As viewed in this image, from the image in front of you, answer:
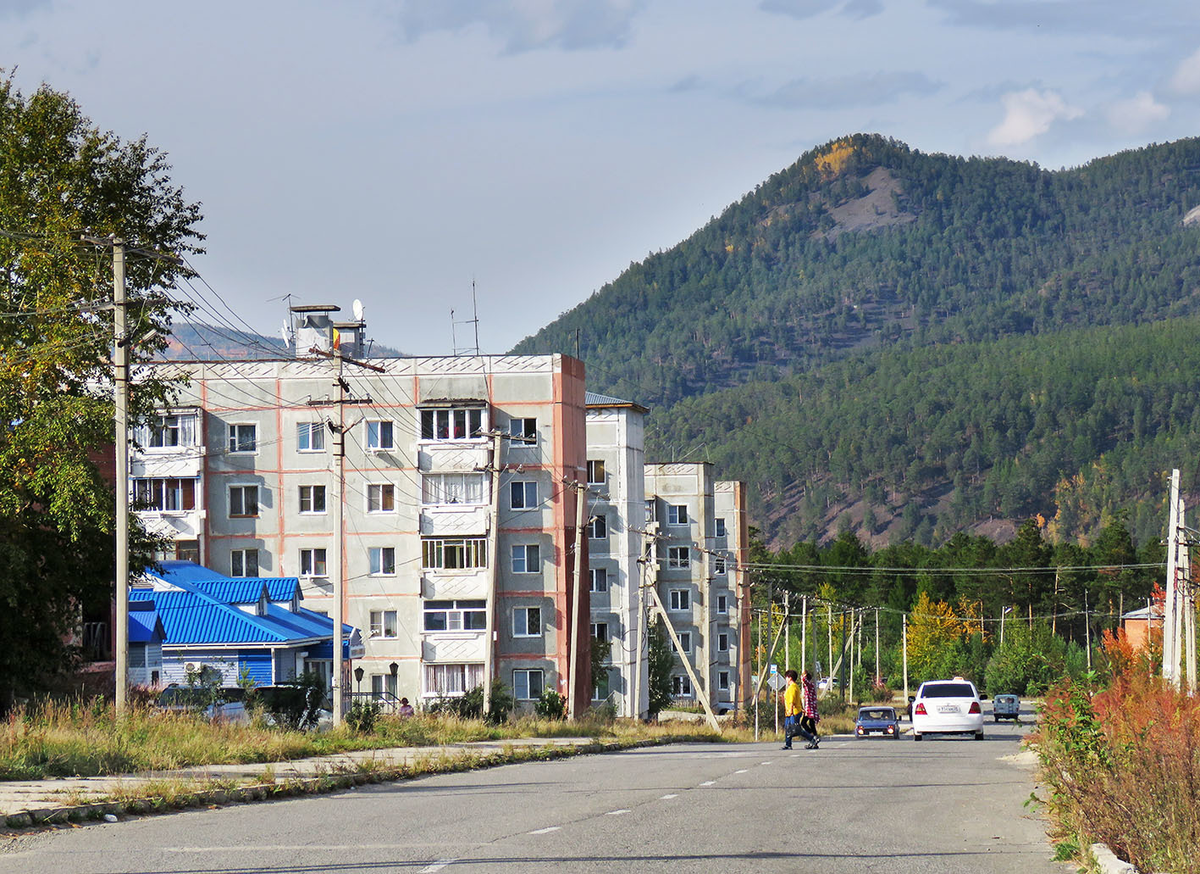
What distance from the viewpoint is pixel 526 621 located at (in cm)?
6381

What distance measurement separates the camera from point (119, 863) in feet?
37.8

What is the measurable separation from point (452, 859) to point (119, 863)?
7.88 feet

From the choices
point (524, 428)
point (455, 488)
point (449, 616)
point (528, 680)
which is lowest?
point (528, 680)

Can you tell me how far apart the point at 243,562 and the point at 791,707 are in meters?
36.4

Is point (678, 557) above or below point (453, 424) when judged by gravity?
below

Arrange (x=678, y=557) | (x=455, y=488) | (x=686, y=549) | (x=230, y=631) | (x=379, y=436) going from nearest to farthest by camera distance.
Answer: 1. (x=230, y=631)
2. (x=455, y=488)
3. (x=379, y=436)
4. (x=678, y=557)
5. (x=686, y=549)

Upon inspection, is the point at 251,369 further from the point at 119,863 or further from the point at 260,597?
the point at 119,863

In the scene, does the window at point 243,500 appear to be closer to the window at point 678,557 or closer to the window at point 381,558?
the window at point 381,558

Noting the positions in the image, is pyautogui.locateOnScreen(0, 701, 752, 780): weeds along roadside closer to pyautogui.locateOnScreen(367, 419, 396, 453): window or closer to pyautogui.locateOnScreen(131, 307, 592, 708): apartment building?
pyautogui.locateOnScreen(131, 307, 592, 708): apartment building


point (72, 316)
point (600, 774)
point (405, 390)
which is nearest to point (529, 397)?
point (405, 390)

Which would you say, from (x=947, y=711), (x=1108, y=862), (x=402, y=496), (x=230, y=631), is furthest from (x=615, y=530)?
(x=1108, y=862)

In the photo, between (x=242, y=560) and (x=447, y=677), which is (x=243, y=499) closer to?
(x=242, y=560)

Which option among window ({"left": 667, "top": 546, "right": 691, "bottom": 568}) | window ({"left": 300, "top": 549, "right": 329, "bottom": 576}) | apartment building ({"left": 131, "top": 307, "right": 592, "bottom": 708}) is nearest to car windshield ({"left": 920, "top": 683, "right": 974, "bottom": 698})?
apartment building ({"left": 131, "top": 307, "right": 592, "bottom": 708})

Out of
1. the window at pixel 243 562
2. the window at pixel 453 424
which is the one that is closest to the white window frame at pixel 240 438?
the window at pixel 243 562
